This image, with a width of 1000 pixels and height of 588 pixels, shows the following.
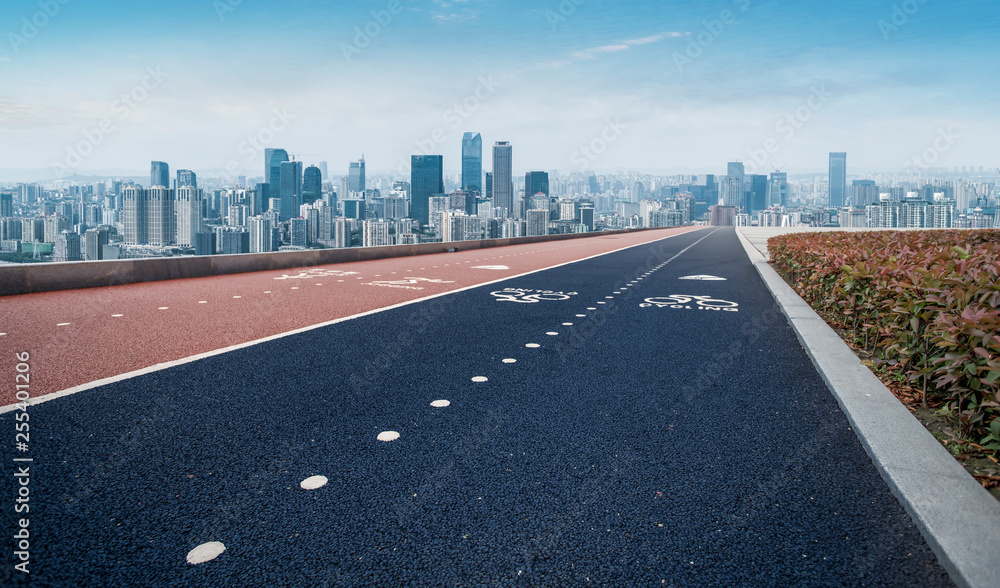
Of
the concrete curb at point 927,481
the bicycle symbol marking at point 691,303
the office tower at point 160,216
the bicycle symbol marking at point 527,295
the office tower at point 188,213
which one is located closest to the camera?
the concrete curb at point 927,481

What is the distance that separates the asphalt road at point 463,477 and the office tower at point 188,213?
25.5 m

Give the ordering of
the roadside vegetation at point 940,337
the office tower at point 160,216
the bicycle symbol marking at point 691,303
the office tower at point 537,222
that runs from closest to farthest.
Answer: the roadside vegetation at point 940,337 < the bicycle symbol marking at point 691,303 < the office tower at point 160,216 < the office tower at point 537,222

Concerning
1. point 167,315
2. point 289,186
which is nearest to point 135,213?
point 167,315

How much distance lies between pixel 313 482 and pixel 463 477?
778mm

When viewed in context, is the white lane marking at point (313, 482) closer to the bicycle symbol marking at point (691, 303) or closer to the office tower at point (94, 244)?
the bicycle symbol marking at point (691, 303)

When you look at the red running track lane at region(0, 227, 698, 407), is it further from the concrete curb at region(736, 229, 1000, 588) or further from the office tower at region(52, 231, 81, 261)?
the concrete curb at region(736, 229, 1000, 588)

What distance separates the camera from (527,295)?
10984mm

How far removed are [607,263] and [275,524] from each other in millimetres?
17573

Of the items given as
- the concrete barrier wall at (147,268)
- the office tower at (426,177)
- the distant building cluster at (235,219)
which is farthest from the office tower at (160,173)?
the concrete barrier wall at (147,268)

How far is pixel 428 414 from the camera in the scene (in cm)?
421

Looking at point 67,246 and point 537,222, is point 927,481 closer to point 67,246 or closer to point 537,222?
point 67,246

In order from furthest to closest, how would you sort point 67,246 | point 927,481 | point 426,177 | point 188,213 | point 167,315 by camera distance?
point 426,177
point 188,213
point 67,246
point 167,315
point 927,481

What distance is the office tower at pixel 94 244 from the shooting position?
499 inches

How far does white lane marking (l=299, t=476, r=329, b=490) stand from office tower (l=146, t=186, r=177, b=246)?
24328mm
